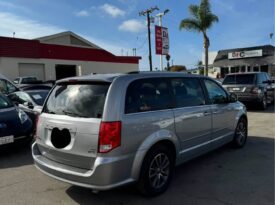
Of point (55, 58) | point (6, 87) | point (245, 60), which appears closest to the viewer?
point (6, 87)

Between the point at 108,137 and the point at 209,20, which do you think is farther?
the point at 209,20

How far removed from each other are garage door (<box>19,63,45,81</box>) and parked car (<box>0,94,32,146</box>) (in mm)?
21151

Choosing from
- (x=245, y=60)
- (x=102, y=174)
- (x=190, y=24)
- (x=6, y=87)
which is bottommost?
(x=102, y=174)

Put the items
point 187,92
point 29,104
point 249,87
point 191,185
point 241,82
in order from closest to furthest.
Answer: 1. point 191,185
2. point 187,92
3. point 29,104
4. point 249,87
5. point 241,82

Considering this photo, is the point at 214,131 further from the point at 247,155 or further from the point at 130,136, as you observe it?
the point at 130,136

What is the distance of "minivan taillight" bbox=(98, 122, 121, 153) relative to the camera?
355 cm

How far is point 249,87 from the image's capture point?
42.1ft

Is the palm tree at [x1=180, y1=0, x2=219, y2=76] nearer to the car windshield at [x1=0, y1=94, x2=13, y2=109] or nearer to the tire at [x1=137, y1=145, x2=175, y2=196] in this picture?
the car windshield at [x1=0, y1=94, x2=13, y2=109]

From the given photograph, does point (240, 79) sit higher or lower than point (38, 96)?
higher

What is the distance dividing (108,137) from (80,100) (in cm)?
73

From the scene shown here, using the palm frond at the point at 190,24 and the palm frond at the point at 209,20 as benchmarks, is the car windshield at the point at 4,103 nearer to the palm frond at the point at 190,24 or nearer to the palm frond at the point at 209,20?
the palm frond at the point at 190,24

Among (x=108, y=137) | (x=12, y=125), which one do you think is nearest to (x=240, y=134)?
(x=108, y=137)

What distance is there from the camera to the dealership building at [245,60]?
3659 centimetres

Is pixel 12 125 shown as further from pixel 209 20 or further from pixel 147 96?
pixel 209 20
